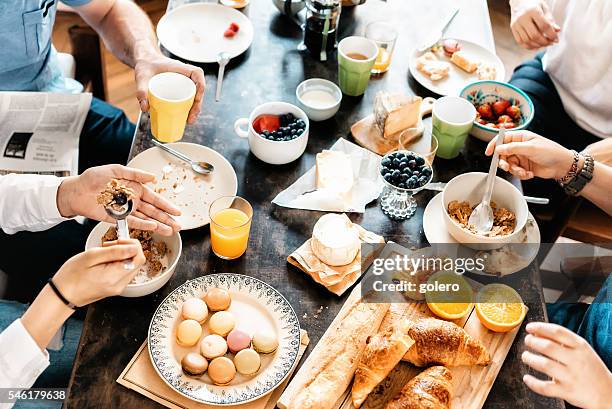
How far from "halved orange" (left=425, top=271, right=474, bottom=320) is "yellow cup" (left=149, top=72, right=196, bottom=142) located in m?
0.79

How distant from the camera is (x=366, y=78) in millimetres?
2041

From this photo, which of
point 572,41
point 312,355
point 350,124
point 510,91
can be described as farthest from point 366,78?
point 312,355

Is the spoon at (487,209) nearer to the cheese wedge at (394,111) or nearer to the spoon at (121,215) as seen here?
the cheese wedge at (394,111)

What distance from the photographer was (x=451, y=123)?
1.84m

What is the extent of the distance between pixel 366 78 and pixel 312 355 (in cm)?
98

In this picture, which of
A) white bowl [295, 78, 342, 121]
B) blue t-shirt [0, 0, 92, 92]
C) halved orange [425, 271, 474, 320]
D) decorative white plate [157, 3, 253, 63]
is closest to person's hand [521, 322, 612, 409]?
halved orange [425, 271, 474, 320]

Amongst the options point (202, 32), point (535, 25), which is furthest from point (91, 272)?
point (535, 25)

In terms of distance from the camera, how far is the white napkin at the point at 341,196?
1743mm

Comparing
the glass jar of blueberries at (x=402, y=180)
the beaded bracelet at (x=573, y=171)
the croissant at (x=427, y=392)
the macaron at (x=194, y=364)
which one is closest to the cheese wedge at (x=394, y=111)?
the glass jar of blueberries at (x=402, y=180)

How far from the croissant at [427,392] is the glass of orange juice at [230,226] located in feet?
1.70

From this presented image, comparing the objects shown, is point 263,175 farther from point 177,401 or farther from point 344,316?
point 177,401

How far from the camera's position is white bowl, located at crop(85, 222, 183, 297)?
1.46 metres

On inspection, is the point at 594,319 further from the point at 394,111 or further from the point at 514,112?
the point at 394,111

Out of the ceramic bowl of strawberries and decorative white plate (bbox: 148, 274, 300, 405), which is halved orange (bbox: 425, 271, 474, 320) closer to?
decorative white plate (bbox: 148, 274, 300, 405)
